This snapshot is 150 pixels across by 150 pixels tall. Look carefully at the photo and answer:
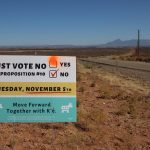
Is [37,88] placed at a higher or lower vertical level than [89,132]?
higher

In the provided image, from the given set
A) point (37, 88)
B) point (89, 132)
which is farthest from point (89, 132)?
point (37, 88)

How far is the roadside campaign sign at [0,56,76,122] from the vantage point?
8.66 meters

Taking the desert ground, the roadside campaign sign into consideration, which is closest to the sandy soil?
the desert ground

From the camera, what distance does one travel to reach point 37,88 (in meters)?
8.72

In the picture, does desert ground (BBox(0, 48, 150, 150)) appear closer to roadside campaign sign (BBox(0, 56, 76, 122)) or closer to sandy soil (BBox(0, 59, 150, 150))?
sandy soil (BBox(0, 59, 150, 150))

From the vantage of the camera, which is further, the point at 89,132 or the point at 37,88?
the point at 89,132

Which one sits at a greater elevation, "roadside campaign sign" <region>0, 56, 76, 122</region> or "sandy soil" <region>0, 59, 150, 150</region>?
"roadside campaign sign" <region>0, 56, 76, 122</region>

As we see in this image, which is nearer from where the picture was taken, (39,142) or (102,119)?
(39,142)

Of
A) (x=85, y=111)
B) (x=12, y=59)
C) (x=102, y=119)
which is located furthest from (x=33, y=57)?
(x=85, y=111)

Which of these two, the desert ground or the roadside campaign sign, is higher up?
the roadside campaign sign

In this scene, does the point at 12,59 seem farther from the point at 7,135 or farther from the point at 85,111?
the point at 85,111

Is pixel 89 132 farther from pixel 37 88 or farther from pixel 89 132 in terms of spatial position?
pixel 37 88

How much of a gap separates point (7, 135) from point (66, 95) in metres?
1.74

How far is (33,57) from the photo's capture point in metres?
8.71
